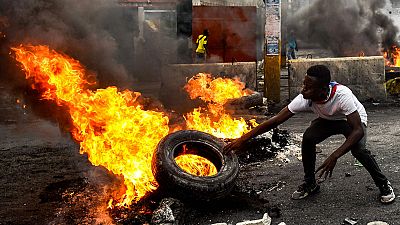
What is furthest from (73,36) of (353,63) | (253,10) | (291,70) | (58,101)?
(253,10)

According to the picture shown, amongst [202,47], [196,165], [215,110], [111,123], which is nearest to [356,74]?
[215,110]

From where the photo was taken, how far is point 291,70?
12.9m

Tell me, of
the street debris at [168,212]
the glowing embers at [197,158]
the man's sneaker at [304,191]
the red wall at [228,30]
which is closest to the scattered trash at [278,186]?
the man's sneaker at [304,191]

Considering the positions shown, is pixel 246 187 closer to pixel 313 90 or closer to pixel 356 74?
pixel 313 90

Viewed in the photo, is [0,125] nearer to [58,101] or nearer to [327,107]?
[58,101]

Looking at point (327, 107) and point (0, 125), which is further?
point (0, 125)

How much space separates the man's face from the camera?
198 inches

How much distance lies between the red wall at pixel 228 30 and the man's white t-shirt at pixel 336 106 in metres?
12.8

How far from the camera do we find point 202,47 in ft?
55.4

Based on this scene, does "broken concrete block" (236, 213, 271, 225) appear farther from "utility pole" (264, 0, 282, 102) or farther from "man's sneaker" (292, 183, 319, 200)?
"utility pole" (264, 0, 282, 102)

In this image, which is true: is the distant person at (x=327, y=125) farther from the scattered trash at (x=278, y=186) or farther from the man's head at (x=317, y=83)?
the scattered trash at (x=278, y=186)

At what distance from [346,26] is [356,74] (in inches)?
507

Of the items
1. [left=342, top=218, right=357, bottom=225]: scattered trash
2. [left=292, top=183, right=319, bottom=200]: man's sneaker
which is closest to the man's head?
[left=292, top=183, right=319, bottom=200]: man's sneaker

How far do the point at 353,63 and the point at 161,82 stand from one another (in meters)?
5.66
